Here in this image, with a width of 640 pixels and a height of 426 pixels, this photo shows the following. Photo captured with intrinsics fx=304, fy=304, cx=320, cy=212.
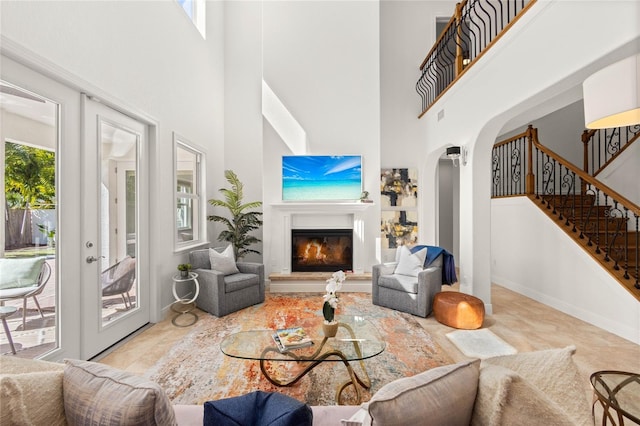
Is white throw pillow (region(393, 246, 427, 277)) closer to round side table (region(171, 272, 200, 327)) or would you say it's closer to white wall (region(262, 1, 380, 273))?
white wall (region(262, 1, 380, 273))

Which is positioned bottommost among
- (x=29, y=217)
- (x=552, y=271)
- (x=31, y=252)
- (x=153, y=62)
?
(x=552, y=271)

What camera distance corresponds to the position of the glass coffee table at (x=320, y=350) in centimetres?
204

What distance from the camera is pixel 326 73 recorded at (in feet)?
18.0

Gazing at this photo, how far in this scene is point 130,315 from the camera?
327cm

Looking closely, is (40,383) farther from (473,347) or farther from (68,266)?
(473,347)

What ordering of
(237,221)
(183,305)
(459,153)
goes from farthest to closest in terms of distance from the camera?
(237,221)
(459,153)
(183,305)

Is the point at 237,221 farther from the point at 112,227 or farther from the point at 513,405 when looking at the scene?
the point at 513,405

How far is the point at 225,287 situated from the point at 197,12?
14.5 feet

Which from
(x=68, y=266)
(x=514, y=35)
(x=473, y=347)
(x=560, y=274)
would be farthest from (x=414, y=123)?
(x=68, y=266)

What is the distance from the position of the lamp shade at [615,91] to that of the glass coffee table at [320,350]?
1814 mm

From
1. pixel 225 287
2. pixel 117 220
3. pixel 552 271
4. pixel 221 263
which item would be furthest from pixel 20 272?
pixel 552 271

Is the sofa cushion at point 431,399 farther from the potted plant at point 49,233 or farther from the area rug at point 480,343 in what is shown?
the potted plant at point 49,233

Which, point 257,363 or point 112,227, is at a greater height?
point 112,227

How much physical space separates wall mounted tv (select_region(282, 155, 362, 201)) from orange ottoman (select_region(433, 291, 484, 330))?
240cm
